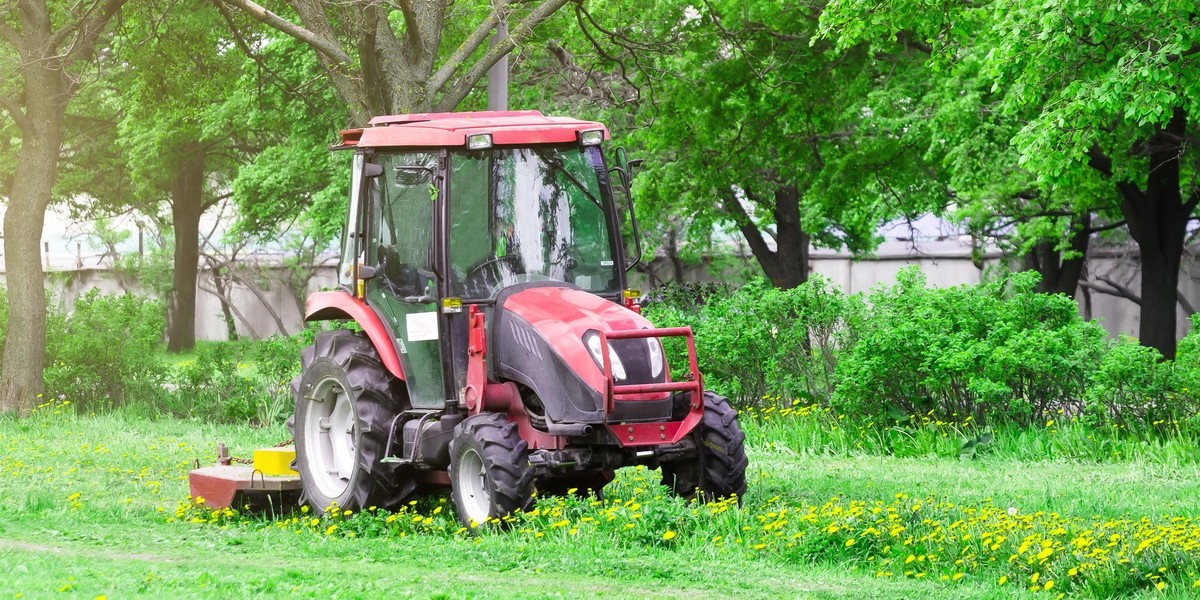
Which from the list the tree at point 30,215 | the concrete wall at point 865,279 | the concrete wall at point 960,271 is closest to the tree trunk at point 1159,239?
the concrete wall at point 865,279

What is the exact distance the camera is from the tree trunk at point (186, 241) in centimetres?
3553

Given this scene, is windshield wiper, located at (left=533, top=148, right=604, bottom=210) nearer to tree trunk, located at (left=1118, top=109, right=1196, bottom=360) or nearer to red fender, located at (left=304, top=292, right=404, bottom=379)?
red fender, located at (left=304, top=292, right=404, bottom=379)

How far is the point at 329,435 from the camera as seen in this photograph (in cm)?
1062

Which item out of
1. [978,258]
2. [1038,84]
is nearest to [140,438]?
[1038,84]

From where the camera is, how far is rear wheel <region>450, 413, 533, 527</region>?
8.55 m

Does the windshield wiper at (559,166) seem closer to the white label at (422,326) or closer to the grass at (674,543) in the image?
the white label at (422,326)

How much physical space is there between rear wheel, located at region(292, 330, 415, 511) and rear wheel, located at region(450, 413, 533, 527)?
765 millimetres

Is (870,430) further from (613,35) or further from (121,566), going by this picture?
(121,566)

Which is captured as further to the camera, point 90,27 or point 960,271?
point 960,271

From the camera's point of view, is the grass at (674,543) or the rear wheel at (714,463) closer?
the grass at (674,543)

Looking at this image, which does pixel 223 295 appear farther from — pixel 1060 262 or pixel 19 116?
pixel 19 116

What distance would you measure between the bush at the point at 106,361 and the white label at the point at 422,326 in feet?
36.1

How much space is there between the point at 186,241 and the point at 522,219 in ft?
94.0

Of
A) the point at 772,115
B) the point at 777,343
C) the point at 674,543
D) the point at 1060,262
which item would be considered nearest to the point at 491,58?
the point at 777,343
